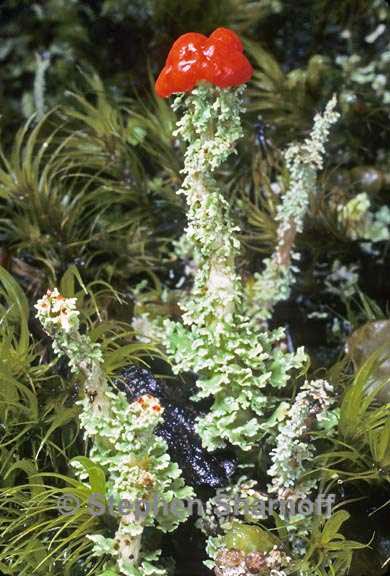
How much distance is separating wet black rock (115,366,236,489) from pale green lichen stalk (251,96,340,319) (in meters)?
0.36

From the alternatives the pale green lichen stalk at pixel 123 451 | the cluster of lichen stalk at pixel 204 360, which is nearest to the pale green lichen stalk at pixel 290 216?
the cluster of lichen stalk at pixel 204 360

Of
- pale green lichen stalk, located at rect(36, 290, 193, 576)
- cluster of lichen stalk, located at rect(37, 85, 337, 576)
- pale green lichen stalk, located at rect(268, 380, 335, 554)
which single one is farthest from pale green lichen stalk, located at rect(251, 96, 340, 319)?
pale green lichen stalk, located at rect(36, 290, 193, 576)

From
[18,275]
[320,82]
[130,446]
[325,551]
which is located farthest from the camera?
[320,82]

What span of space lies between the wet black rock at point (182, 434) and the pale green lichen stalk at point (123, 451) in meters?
0.13

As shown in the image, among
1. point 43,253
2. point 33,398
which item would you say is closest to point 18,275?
point 43,253

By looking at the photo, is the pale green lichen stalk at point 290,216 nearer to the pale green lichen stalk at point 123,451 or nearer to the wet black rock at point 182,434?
the wet black rock at point 182,434

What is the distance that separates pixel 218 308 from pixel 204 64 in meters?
0.44

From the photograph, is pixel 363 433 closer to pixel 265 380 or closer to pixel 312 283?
pixel 265 380

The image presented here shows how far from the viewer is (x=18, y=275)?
1.87 meters

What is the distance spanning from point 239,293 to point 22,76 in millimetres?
1124

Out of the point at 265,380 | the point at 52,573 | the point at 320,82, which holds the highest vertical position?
the point at 320,82

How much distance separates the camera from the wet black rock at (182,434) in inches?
55.4

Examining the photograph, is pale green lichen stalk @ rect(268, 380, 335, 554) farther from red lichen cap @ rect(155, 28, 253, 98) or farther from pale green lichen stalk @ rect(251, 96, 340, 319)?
red lichen cap @ rect(155, 28, 253, 98)

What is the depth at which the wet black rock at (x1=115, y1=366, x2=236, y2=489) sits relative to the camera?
1407 millimetres
